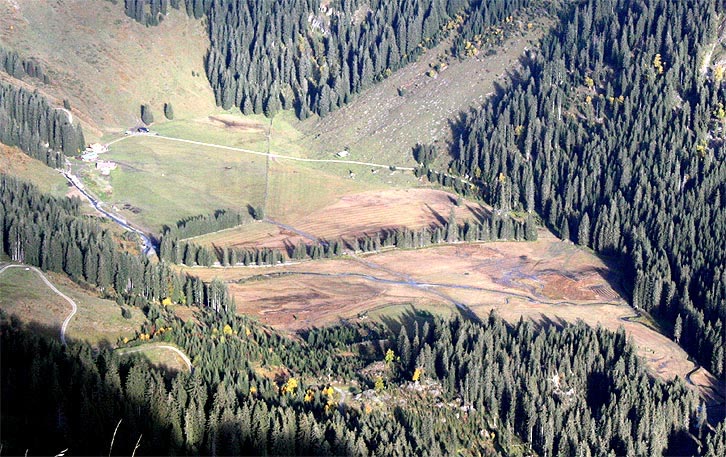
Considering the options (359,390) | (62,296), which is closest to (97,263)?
(62,296)

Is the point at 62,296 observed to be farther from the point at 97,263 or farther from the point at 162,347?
the point at 162,347

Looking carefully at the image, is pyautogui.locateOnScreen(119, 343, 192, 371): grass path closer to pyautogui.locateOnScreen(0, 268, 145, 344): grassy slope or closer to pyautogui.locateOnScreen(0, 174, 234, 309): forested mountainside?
pyautogui.locateOnScreen(0, 268, 145, 344): grassy slope

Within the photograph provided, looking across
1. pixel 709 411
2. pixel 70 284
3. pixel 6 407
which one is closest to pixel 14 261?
pixel 70 284

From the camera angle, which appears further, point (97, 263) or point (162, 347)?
point (97, 263)

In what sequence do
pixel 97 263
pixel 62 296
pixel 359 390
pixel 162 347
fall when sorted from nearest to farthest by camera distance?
pixel 162 347
pixel 359 390
pixel 62 296
pixel 97 263

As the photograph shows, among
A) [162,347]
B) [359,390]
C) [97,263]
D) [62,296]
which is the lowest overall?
[359,390]

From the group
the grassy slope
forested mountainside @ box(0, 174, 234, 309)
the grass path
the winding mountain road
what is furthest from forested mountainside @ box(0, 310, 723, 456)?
forested mountainside @ box(0, 174, 234, 309)

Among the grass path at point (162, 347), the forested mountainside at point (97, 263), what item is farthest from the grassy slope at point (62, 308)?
the forested mountainside at point (97, 263)

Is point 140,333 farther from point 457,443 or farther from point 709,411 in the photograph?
point 709,411

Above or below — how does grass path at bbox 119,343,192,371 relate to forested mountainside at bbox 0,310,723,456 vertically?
above
